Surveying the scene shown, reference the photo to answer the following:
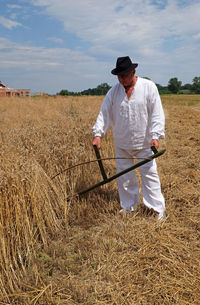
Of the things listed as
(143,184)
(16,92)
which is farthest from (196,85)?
(143,184)

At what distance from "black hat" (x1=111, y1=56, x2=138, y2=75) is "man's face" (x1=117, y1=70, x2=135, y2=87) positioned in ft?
0.22

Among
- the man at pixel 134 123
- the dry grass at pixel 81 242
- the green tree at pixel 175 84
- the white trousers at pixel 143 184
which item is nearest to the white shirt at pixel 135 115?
the man at pixel 134 123

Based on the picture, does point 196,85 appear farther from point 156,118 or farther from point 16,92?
point 156,118

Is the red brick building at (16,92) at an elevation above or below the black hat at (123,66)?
above

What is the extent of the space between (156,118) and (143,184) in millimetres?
780

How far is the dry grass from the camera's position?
2.06m

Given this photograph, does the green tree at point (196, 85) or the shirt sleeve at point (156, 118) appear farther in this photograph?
the green tree at point (196, 85)

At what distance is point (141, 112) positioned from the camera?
2.84m

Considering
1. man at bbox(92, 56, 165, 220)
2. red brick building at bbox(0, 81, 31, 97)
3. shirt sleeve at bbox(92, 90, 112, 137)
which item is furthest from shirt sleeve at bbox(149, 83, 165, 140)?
red brick building at bbox(0, 81, 31, 97)

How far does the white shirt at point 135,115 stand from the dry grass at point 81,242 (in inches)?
29.4

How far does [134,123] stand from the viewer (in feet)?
9.41

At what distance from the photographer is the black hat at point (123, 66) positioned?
2.66 m

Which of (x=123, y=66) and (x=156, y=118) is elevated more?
(x=123, y=66)

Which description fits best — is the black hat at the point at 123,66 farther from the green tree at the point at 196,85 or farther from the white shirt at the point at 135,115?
the green tree at the point at 196,85
